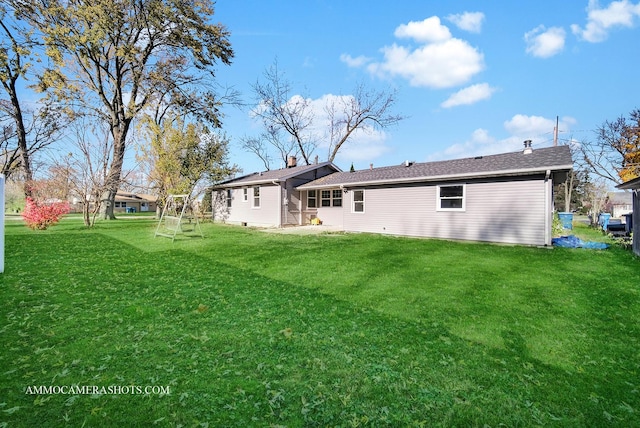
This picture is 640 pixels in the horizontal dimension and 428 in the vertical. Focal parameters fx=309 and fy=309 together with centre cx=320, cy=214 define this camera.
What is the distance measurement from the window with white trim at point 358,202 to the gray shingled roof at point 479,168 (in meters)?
0.61

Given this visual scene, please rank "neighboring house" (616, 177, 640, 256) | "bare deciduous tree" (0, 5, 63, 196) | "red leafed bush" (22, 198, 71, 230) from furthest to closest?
"bare deciduous tree" (0, 5, 63, 196), "red leafed bush" (22, 198, 71, 230), "neighboring house" (616, 177, 640, 256)

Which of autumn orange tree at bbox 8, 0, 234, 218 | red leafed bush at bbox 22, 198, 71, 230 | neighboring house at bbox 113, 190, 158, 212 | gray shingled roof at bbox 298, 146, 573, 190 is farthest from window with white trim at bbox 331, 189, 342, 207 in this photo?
neighboring house at bbox 113, 190, 158, 212

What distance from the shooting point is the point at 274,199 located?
1822cm

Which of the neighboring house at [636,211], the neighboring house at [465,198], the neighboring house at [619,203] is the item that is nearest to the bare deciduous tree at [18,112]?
the neighboring house at [465,198]

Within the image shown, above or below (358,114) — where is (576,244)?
below

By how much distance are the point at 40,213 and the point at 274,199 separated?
11.3 metres

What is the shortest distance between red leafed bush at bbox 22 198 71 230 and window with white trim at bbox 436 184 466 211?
18160 mm

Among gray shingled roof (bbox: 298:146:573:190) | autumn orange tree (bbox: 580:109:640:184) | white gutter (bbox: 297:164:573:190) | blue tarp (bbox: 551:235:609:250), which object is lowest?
blue tarp (bbox: 551:235:609:250)

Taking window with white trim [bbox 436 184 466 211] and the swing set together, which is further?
window with white trim [bbox 436 184 466 211]

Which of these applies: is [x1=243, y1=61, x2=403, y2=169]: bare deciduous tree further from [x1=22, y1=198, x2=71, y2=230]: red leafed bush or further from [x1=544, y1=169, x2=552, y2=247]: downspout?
[x1=544, y1=169, x2=552, y2=247]: downspout

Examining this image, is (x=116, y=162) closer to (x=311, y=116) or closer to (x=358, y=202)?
(x=358, y=202)

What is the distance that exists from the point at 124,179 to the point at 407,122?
973 inches

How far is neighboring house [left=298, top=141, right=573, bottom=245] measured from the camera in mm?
10086

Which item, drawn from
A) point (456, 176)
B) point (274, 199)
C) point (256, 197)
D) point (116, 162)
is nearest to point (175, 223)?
point (256, 197)
